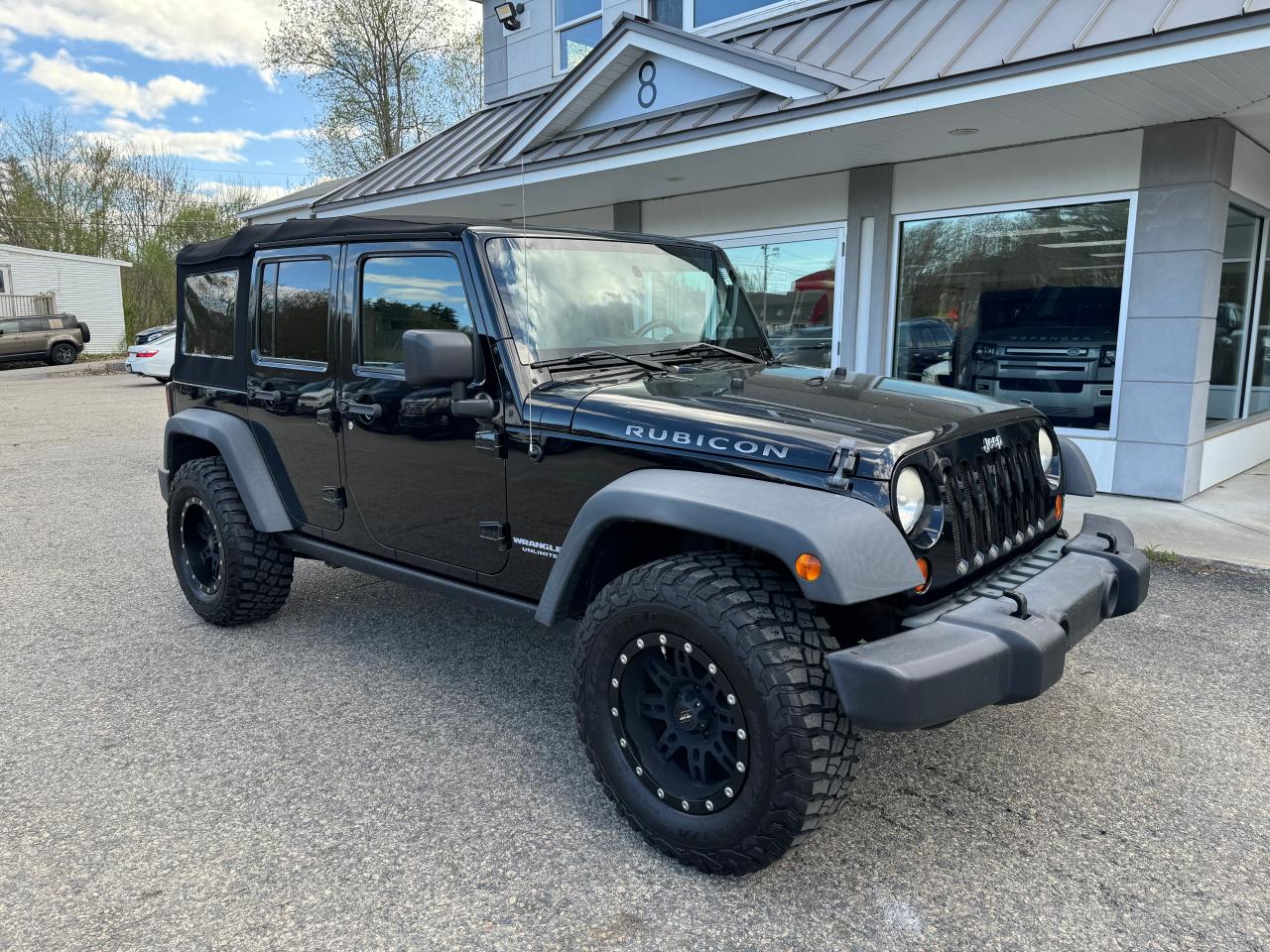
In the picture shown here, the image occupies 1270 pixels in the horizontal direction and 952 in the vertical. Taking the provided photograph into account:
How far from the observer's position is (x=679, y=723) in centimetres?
247

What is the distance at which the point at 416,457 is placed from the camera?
3385mm

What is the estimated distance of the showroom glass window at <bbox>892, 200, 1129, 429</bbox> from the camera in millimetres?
7121

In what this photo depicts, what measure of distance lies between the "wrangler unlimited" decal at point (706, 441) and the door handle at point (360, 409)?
1.26 metres

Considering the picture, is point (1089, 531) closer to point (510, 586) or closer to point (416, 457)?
point (510, 586)

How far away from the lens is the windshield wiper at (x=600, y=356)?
10.2 feet

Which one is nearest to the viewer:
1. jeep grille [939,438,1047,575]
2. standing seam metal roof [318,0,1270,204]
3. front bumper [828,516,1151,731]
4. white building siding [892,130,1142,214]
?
front bumper [828,516,1151,731]

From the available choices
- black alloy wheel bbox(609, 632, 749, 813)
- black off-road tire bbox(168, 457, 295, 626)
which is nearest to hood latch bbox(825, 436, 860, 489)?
black alloy wheel bbox(609, 632, 749, 813)

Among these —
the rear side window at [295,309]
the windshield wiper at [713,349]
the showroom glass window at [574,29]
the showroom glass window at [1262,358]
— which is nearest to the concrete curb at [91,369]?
the showroom glass window at [574,29]

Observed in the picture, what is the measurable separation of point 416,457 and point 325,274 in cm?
102

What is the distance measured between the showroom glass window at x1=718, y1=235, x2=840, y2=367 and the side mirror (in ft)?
20.4

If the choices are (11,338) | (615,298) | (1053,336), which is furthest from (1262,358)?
(11,338)

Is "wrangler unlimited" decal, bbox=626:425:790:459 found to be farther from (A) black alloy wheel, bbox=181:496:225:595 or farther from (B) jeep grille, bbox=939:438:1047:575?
(A) black alloy wheel, bbox=181:496:225:595

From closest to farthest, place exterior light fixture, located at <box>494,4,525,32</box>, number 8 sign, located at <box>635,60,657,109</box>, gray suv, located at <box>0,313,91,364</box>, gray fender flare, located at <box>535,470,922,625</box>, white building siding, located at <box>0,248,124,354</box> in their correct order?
gray fender flare, located at <box>535,470,922,625</box> → number 8 sign, located at <box>635,60,657,109</box> → exterior light fixture, located at <box>494,4,525,32</box> → gray suv, located at <box>0,313,91,364</box> → white building siding, located at <box>0,248,124,354</box>

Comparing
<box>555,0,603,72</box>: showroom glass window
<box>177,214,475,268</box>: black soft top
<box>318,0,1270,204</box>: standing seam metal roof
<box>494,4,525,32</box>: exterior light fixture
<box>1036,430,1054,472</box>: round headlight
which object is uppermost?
<box>494,4,525,32</box>: exterior light fixture
